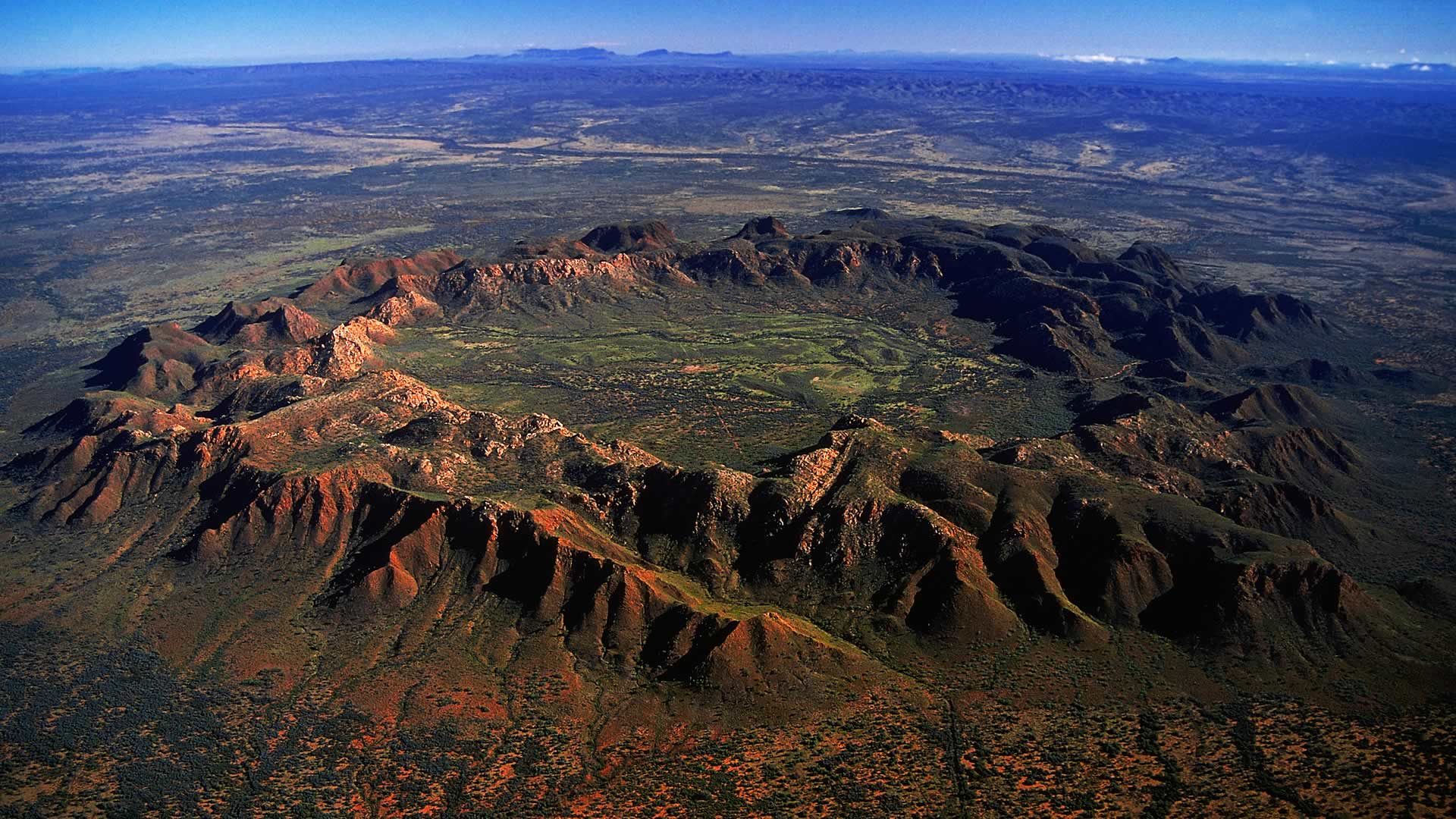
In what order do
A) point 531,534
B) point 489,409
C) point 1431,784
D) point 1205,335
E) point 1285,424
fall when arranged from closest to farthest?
1. point 1431,784
2. point 531,534
3. point 1285,424
4. point 489,409
5. point 1205,335

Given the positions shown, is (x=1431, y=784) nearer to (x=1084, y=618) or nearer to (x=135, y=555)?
(x=1084, y=618)

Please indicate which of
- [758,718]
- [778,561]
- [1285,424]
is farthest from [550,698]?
[1285,424]

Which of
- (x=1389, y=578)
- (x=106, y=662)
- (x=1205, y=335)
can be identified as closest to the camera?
(x=106, y=662)

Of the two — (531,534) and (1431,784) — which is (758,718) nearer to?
(531,534)

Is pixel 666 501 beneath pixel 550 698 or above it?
above

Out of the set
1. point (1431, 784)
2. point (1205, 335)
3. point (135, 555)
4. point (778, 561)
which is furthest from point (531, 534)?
point (1205, 335)

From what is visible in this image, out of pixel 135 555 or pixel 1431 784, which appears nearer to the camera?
pixel 1431 784
